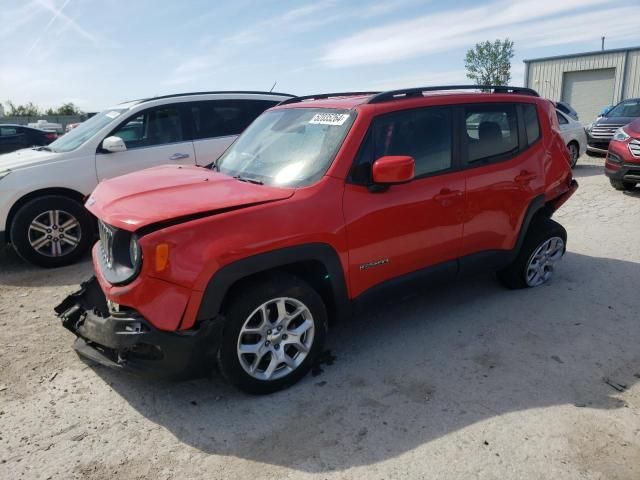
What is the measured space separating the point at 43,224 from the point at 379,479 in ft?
15.8

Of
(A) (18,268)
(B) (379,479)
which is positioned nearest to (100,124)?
(A) (18,268)

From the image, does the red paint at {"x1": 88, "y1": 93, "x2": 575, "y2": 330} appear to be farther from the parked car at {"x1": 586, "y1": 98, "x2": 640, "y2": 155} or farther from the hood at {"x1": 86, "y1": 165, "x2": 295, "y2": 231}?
the parked car at {"x1": 586, "y1": 98, "x2": 640, "y2": 155}

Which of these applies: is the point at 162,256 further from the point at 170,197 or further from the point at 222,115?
the point at 222,115

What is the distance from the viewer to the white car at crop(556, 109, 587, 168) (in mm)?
11508

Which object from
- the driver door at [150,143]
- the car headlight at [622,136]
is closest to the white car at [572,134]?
the car headlight at [622,136]

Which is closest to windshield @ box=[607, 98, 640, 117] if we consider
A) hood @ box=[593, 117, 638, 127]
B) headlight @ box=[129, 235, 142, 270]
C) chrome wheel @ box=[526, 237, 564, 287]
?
hood @ box=[593, 117, 638, 127]

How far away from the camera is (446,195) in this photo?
12.4 ft

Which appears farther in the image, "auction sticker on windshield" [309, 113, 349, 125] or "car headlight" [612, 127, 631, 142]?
"car headlight" [612, 127, 631, 142]

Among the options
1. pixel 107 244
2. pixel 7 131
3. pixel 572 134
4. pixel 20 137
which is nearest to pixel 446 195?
pixel 107 244

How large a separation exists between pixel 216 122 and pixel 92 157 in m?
1.68

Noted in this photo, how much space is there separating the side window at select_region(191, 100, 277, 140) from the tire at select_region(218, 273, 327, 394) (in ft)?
13.8

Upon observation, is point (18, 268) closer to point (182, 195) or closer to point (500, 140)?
point (182, 195)

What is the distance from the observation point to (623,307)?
14.4ft

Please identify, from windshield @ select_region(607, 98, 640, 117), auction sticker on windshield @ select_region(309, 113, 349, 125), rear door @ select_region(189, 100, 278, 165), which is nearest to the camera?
auction sticker on windshield @ select_region(309, 113, 349, 125)
